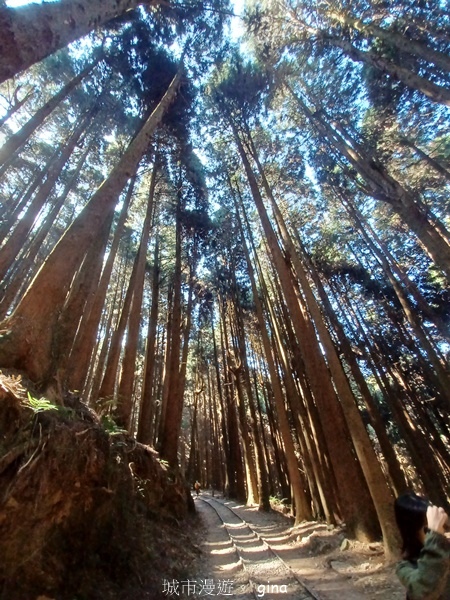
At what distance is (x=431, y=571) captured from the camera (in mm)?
1425

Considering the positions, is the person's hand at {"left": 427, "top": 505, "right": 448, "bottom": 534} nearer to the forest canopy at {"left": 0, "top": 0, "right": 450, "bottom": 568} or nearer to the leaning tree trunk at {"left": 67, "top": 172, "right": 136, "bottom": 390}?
the forest canopy at {"left": 0, "top": 0, "right": 450, "bottom": 568}

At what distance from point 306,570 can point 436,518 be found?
5.33 metres

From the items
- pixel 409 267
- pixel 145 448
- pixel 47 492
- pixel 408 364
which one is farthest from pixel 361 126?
pixel 47 492

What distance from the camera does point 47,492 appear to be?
10.6ft

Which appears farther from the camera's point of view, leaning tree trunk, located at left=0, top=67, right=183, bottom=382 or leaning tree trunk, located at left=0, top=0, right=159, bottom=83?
leaning tree trunk, located at left=0, top=67, right=183, bottom=382

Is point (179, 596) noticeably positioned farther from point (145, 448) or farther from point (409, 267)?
point (409, 267)

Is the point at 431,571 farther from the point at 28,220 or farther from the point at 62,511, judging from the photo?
the point at 28,220

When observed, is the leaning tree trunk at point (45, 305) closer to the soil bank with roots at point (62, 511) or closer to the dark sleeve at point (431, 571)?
the soil bank with roots at point (62, 511)

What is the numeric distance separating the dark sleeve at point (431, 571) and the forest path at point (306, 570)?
10.9ft

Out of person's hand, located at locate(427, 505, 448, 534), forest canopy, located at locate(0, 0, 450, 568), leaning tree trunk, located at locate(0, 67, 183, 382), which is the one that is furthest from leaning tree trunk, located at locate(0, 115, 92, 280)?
person's hand, located at locate(427, 505, 448, 534)

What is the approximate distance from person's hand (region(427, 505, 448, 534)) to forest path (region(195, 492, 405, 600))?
3388mm

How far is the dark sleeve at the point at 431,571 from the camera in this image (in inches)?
55.4

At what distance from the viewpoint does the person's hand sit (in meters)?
1.46

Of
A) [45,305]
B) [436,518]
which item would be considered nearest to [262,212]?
[45,305]
